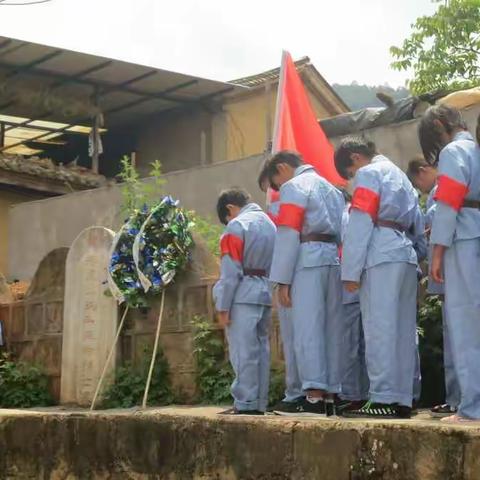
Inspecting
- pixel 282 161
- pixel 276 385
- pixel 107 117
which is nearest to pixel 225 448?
pixel 282 161

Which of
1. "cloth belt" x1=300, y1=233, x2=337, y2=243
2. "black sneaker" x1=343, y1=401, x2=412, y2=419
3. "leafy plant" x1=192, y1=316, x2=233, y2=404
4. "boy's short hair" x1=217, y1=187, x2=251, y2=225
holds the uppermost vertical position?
Answer: "boy's short hair" x1=217, y1=187, x2=251, y2=225

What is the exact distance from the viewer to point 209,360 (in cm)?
768

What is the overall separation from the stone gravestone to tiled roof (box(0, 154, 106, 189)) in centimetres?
704

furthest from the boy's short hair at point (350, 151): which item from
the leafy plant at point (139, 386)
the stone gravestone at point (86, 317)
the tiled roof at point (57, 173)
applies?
the tiled roof at point (57, 173)

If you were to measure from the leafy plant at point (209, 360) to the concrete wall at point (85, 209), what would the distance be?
334cm

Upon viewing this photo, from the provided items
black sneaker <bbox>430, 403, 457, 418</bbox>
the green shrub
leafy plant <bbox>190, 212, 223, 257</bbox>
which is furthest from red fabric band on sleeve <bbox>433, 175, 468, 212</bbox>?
leafy plant <bbox>190, 212, 223, 257</bbox>

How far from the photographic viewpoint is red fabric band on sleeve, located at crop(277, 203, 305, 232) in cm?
520

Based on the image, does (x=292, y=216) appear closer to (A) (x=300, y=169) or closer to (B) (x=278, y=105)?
(A) (x=300, y=169)

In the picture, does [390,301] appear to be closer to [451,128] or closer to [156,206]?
[451,128]

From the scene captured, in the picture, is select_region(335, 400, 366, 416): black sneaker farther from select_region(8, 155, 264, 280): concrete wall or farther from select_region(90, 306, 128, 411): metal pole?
select_region(8, 155, 264, 280): concrete wall

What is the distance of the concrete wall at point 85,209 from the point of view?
11.6 m

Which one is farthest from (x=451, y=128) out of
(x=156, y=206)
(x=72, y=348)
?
(x=72, y=348)

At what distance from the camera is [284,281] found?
5.22 metres

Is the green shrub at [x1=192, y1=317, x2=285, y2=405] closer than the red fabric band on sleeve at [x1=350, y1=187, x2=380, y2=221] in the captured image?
No
